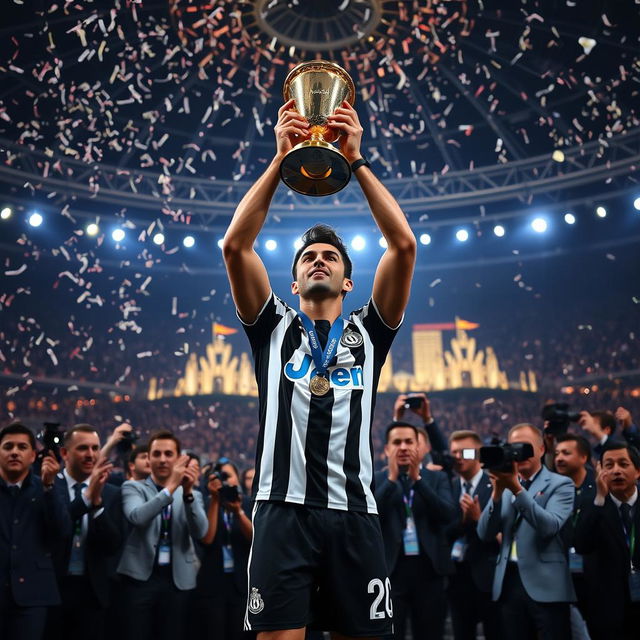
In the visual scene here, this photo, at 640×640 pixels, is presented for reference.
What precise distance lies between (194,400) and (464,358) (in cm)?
829

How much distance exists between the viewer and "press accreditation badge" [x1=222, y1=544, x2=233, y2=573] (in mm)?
5898

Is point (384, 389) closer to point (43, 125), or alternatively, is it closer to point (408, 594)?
point (43, 125)

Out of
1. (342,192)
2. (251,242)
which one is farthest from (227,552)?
(342,192)

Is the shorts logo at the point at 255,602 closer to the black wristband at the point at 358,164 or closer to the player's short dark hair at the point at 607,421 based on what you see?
the black wristband at the point at 358,164

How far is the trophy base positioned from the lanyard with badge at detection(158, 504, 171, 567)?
3.62m

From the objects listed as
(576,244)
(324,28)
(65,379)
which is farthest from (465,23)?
(65,379)

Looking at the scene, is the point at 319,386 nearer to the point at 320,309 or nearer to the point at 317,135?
the point at 320,309

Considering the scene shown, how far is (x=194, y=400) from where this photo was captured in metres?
20.0

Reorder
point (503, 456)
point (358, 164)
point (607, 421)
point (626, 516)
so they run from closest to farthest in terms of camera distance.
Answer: point (358, 164)
point (503, 456)
point (626, 516)
point (607, 421)

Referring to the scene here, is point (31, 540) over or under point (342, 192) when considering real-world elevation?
under

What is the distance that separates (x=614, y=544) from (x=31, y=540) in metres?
3.83

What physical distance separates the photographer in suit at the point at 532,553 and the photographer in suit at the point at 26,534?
291 cm

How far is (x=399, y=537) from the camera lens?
5102mm

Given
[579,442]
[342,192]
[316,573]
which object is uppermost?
[342,192]
